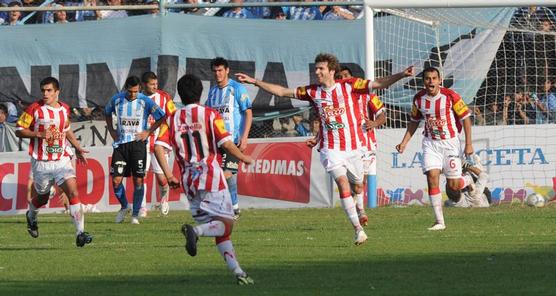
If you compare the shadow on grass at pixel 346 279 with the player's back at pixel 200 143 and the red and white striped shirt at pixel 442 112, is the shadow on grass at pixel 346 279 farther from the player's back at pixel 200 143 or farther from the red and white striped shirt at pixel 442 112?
the red and white striped shirt at pixel 442 112

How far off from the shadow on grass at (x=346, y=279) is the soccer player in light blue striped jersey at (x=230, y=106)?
23.2 ft

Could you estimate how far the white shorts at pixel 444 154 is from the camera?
17.2 meters

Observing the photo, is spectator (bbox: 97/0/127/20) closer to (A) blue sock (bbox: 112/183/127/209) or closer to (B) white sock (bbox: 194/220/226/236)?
(A) blue sock (bbox: 112/183/127/209)

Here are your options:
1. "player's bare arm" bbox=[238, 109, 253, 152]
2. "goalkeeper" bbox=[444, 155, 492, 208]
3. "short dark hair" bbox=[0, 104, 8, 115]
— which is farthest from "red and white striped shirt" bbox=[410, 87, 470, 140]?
"short dark hair" bbox=[0, 104, 8, 115]

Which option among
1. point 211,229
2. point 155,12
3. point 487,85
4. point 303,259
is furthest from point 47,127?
point 487,85

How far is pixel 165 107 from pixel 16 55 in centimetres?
525

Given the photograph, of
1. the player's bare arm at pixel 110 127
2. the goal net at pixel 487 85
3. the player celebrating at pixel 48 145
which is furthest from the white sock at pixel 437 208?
the goal net at pixel 487 85

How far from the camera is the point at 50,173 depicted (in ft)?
51.8

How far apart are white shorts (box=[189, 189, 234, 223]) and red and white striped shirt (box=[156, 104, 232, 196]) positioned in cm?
5

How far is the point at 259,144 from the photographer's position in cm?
2373

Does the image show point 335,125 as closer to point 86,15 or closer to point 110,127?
point 110,127

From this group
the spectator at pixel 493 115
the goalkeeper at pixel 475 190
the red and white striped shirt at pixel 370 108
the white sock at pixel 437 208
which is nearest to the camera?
the white sock at pixel 437 208

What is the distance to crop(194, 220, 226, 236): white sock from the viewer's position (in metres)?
10.7

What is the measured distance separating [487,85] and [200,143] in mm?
13623
